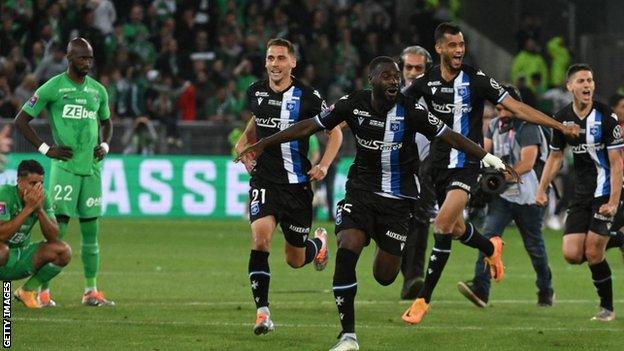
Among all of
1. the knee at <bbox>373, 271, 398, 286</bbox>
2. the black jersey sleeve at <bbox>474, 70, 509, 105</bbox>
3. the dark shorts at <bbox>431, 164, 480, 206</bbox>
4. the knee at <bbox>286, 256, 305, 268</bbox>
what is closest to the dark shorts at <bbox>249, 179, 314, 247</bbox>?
the knee at <bbox>286, 256, 305, 268</bbox>

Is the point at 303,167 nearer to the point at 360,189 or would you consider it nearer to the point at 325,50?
the point at 360,189

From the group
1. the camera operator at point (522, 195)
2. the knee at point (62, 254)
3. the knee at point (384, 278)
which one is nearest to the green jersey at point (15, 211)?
the knee at point (62, 254)

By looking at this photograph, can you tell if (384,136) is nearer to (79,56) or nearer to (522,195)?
(79,56)

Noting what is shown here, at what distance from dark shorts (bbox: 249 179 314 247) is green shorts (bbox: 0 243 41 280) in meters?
2.23

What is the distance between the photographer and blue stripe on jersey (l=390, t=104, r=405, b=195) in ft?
37.9

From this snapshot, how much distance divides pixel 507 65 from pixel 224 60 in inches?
279

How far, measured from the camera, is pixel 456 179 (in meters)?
13.1

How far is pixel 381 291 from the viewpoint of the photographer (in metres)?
16.1

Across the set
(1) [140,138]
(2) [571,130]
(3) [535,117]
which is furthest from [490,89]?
(1) [140,138]

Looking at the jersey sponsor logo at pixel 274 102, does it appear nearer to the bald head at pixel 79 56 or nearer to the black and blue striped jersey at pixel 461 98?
the black and blue striped jersey at pixel 461 98

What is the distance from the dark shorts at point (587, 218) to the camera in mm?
13336

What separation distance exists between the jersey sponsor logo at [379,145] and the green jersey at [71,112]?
3577 mm

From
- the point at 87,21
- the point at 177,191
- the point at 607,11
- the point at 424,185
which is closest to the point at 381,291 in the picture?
the point at 424,185

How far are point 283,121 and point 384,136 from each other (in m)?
1.17
